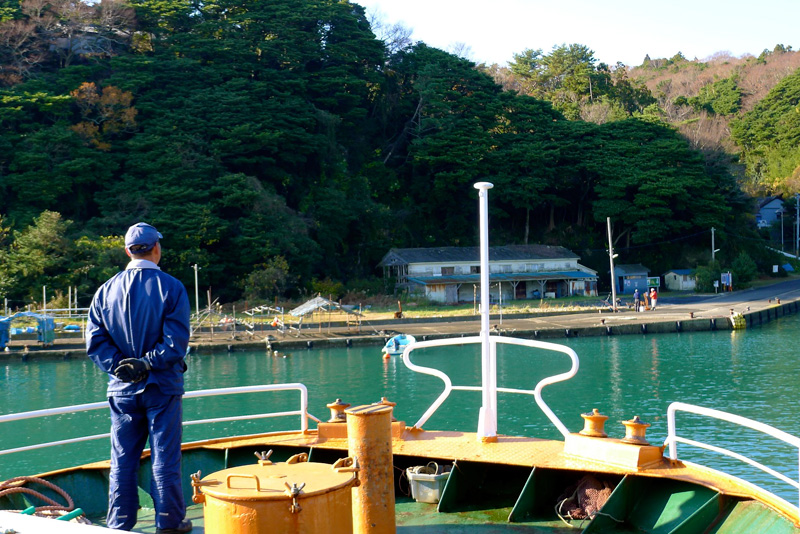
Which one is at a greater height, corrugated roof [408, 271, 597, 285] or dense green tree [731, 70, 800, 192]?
dense green tree [731, 70, 800, 192]

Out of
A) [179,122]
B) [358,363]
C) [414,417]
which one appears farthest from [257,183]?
[414,417]

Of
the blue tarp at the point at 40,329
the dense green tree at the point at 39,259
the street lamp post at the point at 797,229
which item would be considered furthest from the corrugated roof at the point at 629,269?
the blue tarp at the point at 40,329

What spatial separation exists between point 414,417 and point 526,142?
42.3 metres

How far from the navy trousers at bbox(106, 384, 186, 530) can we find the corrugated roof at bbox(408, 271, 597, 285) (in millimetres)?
46544

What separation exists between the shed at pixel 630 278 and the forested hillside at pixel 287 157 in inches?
91.1

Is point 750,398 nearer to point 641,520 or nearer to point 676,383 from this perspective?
point 676,383

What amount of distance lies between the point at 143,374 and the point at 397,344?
30202 mm

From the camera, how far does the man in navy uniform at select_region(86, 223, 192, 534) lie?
3.82m

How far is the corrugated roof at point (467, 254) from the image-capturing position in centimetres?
5281

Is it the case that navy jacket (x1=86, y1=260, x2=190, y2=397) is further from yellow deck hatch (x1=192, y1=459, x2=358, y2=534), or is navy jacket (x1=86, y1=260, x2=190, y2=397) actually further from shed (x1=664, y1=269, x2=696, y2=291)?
shed (x1=664, y1=269, x2=696, y2=291)

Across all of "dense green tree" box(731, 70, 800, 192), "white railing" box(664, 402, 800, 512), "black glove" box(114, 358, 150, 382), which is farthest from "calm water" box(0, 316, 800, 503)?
"dense green tree" box(731, 70, 800, 192)

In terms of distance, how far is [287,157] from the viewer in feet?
172

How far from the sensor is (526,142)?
2360 inches

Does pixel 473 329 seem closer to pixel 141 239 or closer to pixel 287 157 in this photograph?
pixel 287 157
